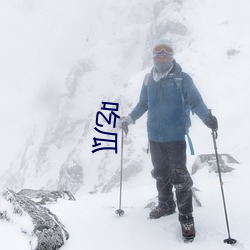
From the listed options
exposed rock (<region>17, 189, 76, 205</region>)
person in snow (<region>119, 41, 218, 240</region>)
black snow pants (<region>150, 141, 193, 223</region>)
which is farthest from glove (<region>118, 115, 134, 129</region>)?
exposed rock (<region>17, 189, 76, 205</region>)

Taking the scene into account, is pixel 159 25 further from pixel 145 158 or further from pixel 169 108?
pixel 169 108

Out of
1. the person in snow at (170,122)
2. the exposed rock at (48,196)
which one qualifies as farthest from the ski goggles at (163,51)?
the exposed rock at (48,196)

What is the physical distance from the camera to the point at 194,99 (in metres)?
5.72

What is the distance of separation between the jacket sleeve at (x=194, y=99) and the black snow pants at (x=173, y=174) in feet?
1.89

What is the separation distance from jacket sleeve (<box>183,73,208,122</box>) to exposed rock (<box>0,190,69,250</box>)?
2.58 m

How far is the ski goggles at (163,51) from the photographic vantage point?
19.5 feet

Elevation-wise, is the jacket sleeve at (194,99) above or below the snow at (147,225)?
above

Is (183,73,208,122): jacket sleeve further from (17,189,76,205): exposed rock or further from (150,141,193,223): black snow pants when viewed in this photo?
(17,189,76,205): exposed rock

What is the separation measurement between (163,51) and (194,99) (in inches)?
35.8

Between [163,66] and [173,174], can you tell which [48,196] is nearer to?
[173,174]

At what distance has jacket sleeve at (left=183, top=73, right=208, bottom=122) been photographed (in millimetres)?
5617

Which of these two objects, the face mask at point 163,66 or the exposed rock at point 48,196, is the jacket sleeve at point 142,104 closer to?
the face mask at point 163,66

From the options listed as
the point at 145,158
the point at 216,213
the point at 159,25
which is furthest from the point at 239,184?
the point at 159,25

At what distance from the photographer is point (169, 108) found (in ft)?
19.6
